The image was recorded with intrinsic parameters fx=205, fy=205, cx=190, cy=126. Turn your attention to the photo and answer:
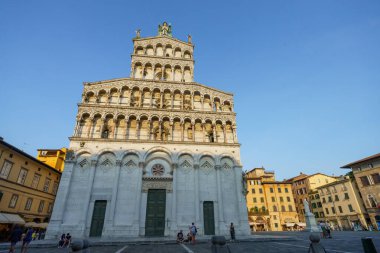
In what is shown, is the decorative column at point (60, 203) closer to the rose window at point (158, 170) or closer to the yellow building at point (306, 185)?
the rose window at point (158, 170)

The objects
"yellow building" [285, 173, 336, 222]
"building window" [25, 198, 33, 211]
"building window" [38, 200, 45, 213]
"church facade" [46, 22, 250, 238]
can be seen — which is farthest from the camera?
"yellow building" [285, 173, 336, 222]

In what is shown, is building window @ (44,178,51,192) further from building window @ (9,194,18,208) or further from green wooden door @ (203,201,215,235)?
green wooden door @ (203,201,215,235)

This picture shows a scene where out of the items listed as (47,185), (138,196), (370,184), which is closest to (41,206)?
(47,185)

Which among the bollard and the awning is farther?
the awning

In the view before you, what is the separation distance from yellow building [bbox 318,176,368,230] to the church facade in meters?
35.6

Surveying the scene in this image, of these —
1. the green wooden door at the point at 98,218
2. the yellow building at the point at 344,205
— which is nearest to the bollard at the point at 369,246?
the green wooden door at the point at 98,218

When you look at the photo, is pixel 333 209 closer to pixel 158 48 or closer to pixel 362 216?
pixel 362 216

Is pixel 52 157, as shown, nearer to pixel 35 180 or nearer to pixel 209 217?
pixel 35 180

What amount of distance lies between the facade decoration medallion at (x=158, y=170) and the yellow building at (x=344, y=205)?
42419 millimetres

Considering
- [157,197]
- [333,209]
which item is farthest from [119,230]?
[333,209]

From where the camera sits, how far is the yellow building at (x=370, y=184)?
36.6 metres

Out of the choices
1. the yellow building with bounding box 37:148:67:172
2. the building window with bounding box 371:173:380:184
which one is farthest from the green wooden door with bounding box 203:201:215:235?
the building window with bounding box 371:173:380:184

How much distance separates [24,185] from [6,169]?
150 inches

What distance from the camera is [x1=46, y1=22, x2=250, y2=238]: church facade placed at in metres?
20.1
